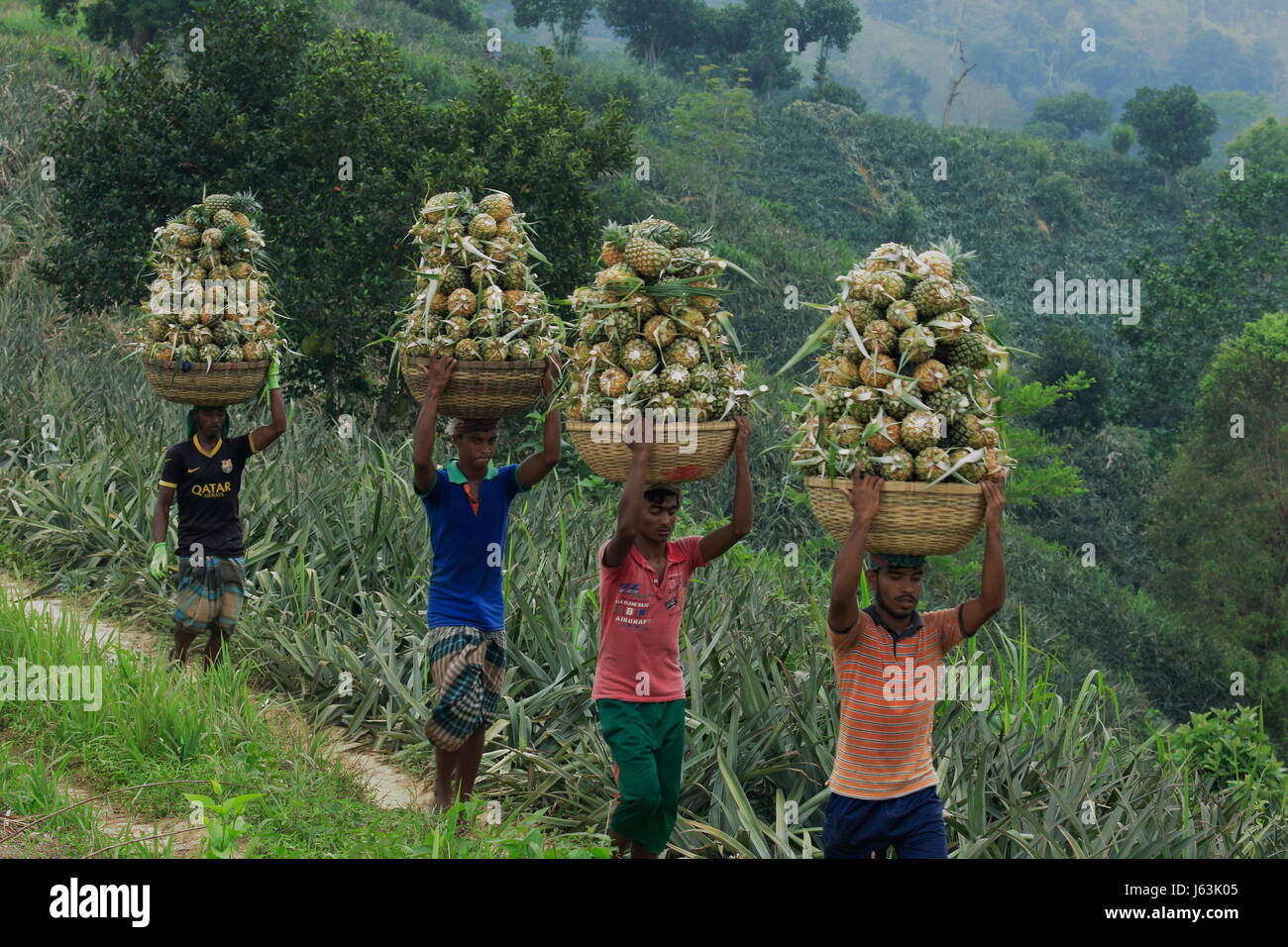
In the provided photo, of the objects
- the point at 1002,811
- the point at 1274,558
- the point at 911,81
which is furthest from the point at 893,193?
the point at 911,81

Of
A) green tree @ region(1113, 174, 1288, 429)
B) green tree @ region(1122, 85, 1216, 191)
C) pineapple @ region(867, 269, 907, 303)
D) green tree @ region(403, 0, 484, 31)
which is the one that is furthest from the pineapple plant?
green tree @ region(1122, 85, 1216, 191)

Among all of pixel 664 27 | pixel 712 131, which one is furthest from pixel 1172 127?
pixel 712 131

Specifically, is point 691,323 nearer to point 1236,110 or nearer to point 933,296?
point 933,296

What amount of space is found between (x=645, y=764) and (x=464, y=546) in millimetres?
1277

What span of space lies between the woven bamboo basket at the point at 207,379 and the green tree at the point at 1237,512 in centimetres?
2221

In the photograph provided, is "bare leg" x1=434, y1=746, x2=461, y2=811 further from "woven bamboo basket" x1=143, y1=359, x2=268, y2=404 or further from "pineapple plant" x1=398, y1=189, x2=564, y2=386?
"woven bamboo basket" x1=143, y1=359, x2=268, y2=404

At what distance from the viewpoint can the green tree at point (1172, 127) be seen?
58781mm

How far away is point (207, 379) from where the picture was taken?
682cm

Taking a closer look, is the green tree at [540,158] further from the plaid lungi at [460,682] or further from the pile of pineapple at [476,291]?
the plaid lungi at [460,682]

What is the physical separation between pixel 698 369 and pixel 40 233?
17.4 m

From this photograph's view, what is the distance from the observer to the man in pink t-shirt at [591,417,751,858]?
16.4 ft

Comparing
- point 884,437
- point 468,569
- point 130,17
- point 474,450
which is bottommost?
point 468,569

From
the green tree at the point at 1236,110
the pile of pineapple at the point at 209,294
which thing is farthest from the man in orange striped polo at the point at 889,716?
the green tree at the point at 1236,110

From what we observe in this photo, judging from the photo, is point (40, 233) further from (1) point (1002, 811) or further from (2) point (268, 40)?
(1) point (1002, 811)
